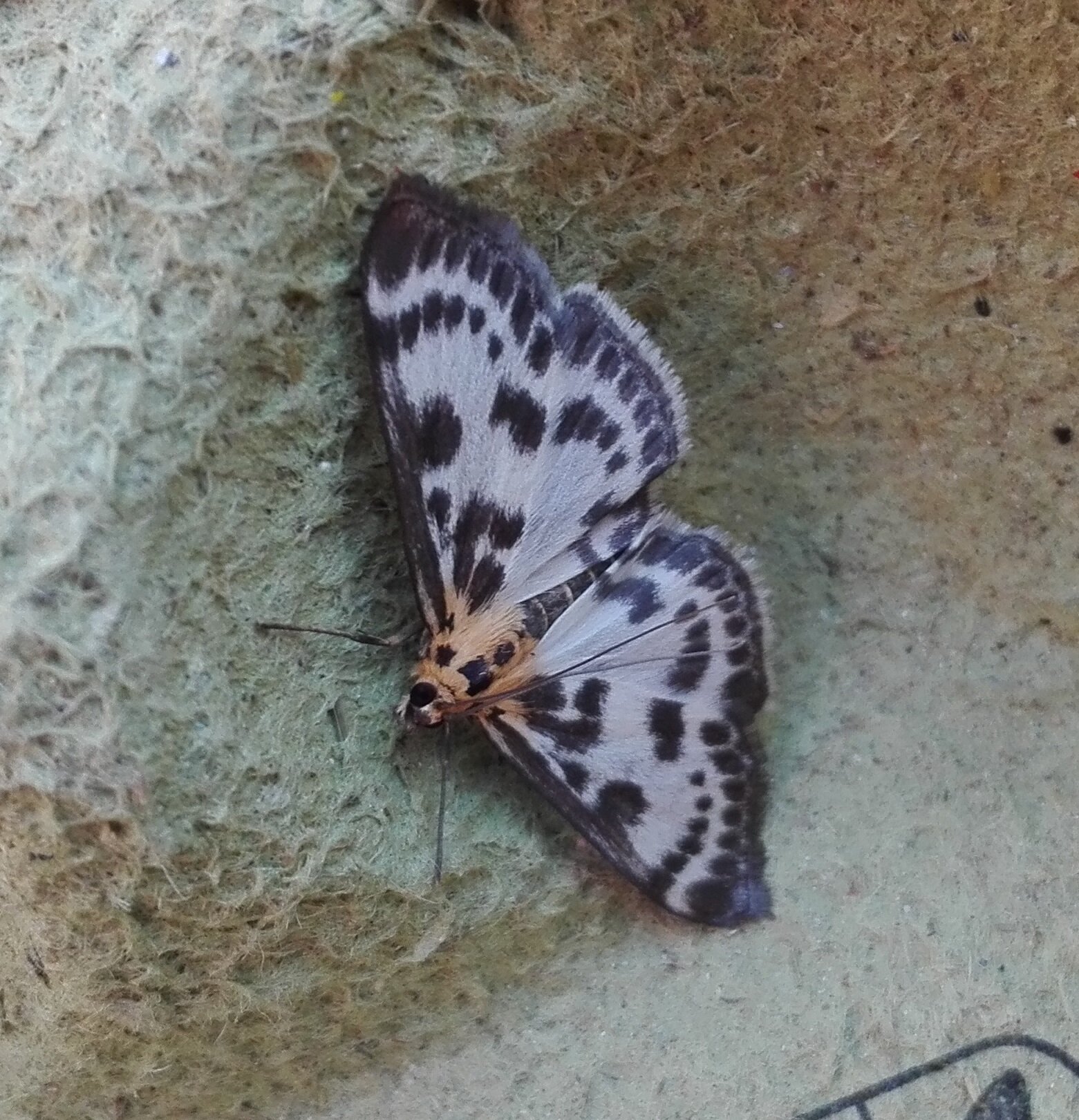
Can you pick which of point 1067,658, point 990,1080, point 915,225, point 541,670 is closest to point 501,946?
point 541,670

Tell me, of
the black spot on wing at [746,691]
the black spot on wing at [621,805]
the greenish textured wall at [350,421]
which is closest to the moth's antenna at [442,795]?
the greenish textured wall at [350,421]

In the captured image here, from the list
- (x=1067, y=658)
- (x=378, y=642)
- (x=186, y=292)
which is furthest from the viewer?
(x=1067, y=658)

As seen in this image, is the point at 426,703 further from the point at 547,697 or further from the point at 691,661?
the point at 691,661

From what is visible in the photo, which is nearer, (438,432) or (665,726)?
(438,432)

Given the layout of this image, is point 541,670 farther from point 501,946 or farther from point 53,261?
point 53,261

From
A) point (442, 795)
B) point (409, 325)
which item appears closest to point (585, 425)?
point (409, 325)

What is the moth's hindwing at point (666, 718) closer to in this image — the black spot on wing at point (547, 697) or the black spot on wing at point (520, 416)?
the black spot on wing at point (547, 697)

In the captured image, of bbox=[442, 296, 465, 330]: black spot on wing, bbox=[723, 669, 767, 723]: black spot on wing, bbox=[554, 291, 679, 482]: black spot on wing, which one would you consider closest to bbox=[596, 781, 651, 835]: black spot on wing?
bbox=[723, 669, 767, 723]: black spot on wing

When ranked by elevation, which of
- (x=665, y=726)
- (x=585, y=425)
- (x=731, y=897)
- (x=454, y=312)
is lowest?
(x=731, y=897)
